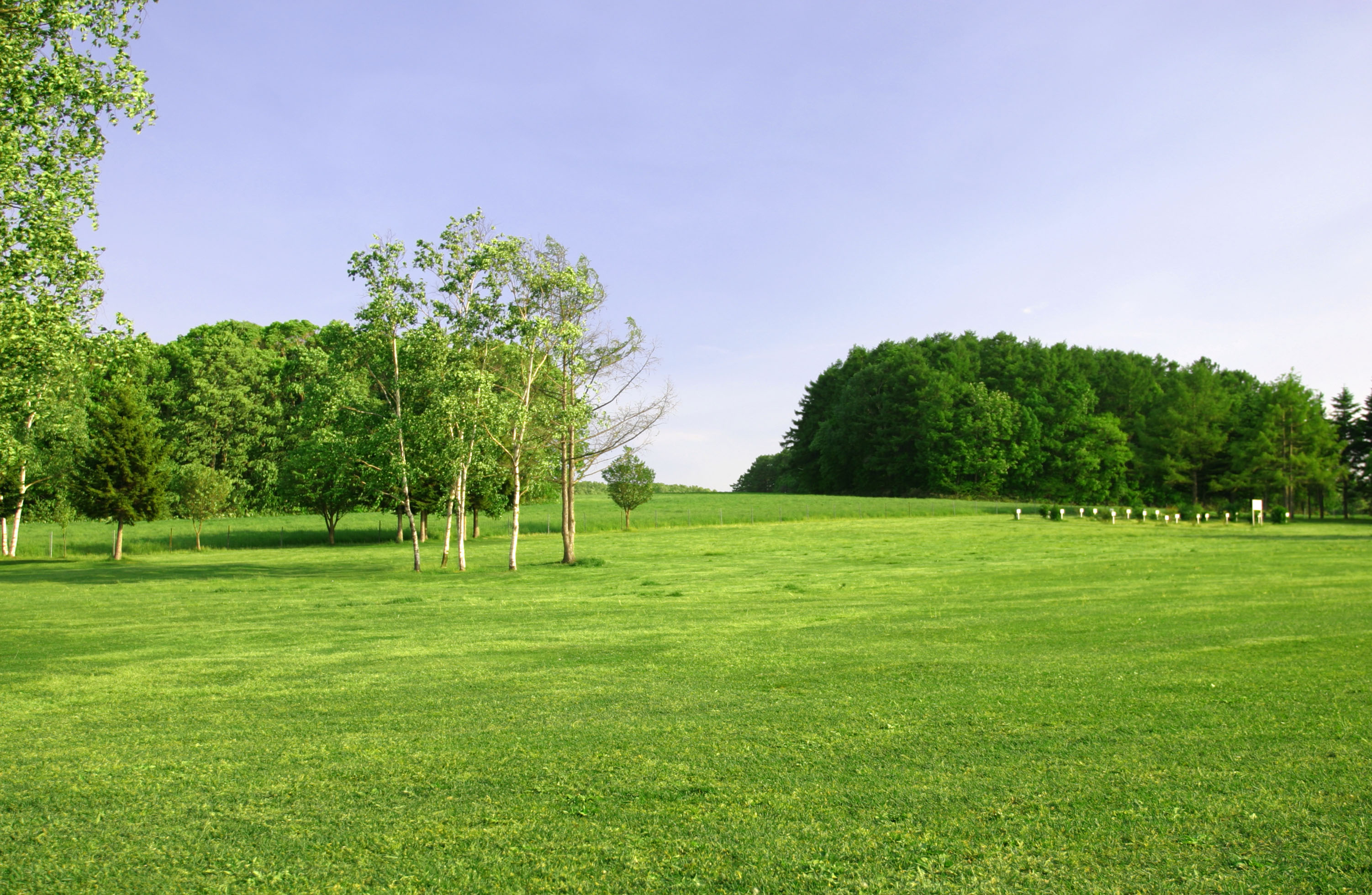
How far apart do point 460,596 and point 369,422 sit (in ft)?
37.0

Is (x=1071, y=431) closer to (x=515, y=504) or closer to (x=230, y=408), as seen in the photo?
(x=515, y=504)

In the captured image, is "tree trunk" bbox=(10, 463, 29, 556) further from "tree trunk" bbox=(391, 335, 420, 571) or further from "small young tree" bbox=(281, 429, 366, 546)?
"tree trunk" bbox=(391, 335, 420, 571)

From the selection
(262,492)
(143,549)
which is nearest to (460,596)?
(143,549)

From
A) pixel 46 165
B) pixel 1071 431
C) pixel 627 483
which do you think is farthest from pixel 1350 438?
pixel 46 165

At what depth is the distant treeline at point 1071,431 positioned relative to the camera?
75750 mm

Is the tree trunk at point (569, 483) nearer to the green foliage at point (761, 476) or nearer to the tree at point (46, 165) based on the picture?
the tree at point (46, 165)

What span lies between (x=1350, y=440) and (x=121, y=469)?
96.5 metres

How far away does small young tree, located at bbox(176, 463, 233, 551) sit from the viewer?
44062mm

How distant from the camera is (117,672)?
408 inches

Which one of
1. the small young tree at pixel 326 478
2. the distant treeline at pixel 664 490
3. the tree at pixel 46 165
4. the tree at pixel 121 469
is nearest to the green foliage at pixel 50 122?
the tree at pixel 46 165

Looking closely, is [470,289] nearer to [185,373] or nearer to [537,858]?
[537,858]

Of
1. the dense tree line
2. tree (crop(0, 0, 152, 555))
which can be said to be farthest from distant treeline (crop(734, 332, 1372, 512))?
tree (crop(0, 0, 152, 555))

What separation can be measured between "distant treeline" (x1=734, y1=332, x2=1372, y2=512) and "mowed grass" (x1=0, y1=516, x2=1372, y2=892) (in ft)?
243

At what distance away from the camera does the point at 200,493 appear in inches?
1734
